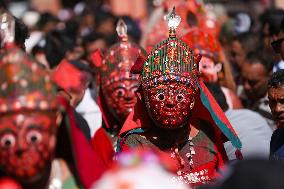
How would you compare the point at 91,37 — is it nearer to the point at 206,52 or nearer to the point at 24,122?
the point at 206,52

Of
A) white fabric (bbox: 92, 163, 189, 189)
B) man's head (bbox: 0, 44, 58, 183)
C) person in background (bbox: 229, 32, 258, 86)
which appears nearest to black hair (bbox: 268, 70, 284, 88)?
man's head (bbox: 0, 44, 58, 183)

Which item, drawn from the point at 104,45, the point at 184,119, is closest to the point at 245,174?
the point at 184,119

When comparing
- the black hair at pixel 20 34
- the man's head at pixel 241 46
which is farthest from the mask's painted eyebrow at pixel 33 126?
the man's head at pixel 241 46

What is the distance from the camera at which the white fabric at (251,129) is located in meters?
7.40

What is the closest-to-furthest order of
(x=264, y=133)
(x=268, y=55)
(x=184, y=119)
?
(x=184, y=119) < (x=264, y=133) < (x=268, y=55)

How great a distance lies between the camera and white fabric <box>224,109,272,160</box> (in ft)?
24.3

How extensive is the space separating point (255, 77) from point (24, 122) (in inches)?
184

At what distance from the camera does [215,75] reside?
8.26m

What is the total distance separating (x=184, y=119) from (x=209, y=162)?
373 mm

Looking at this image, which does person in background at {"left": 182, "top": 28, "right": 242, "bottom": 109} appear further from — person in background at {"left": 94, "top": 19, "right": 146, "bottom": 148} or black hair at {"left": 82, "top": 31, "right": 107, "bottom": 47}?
black hair at {"left": 82, "top": 31, "right": 107, "bottom": 47}

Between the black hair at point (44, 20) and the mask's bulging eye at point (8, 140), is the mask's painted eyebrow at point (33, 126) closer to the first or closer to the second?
the mask's bulging eye at point (8, 140)

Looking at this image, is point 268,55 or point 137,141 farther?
point 268,55

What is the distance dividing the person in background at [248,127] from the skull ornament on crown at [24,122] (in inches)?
116

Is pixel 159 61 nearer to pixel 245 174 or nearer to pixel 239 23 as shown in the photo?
pixel 245 174
